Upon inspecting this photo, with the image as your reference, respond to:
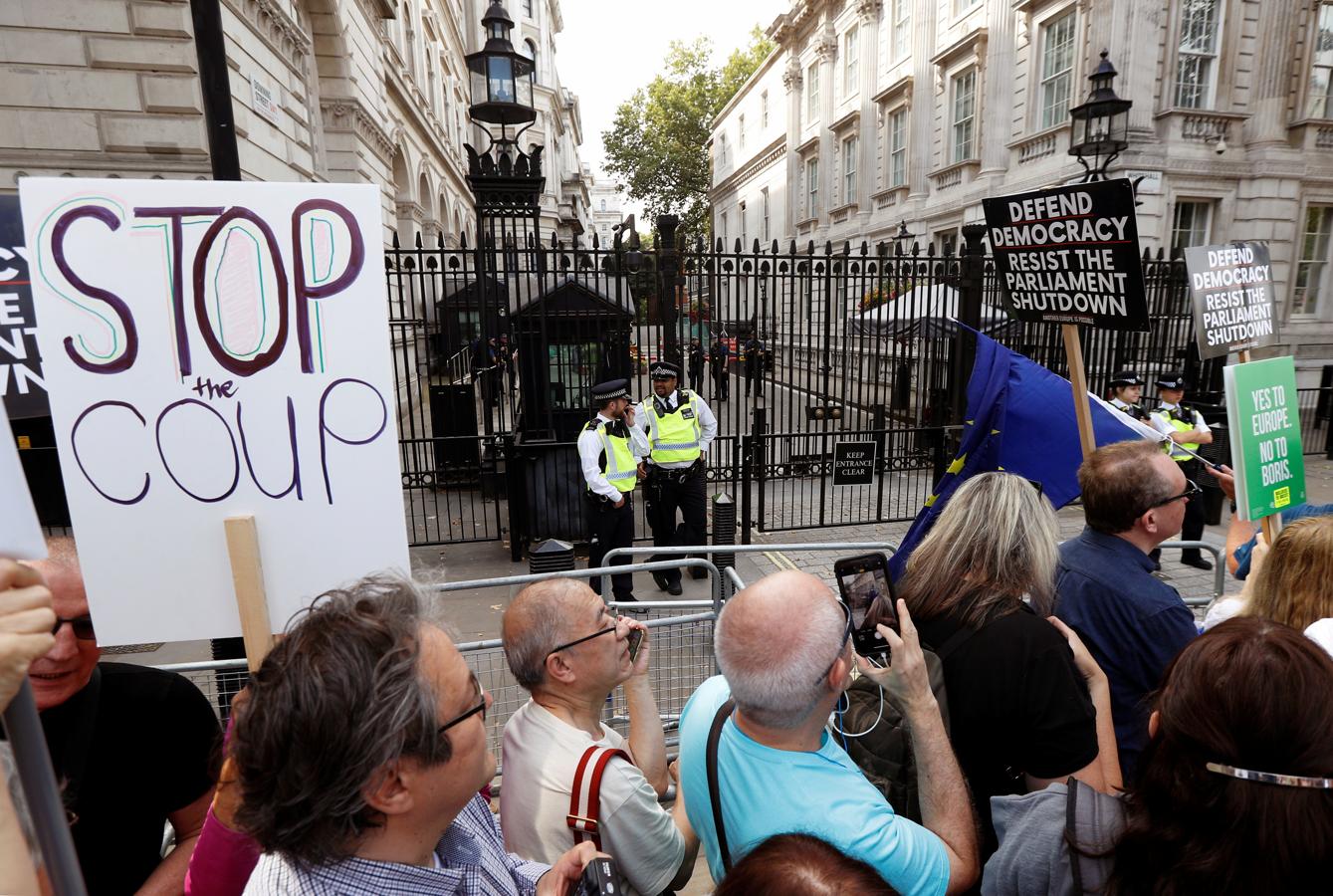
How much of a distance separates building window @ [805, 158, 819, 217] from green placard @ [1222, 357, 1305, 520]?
29854 millimetres

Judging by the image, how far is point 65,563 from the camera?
5.69ft

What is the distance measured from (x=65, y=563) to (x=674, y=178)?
167 feet

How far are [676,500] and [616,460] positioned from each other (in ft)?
2.96

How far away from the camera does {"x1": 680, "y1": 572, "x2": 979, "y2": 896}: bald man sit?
1.41 metres

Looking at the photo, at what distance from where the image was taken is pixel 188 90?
750 centimetres

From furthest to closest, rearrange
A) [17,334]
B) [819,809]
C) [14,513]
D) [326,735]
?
[17,334] → [819,809] → [326,735] → [14,513]

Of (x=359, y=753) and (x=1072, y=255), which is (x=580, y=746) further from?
(x=1072, y=255)

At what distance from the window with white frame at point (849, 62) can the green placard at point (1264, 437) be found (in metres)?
27.6

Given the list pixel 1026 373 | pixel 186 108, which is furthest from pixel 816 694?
pixel 186 108

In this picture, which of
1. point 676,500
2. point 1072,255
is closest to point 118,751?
point 1072,255

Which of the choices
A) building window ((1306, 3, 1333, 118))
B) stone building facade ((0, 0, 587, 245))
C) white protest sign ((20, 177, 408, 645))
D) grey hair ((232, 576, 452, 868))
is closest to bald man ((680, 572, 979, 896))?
grey hair ((232, 576, 452, 868))

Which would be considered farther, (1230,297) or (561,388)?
(561,388)

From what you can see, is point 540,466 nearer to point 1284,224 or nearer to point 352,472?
point 352,472

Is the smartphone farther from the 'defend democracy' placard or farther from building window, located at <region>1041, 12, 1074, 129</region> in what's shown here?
building window, located at <region>1041, 12, 1074, 129</region>
